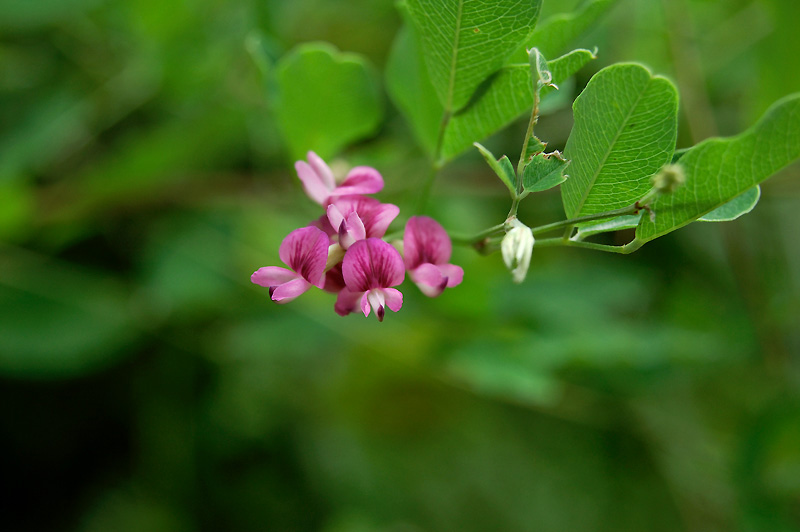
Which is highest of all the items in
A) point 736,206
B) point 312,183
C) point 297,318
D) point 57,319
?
point 312,183

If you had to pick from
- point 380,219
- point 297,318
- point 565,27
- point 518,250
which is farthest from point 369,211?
point 297,318

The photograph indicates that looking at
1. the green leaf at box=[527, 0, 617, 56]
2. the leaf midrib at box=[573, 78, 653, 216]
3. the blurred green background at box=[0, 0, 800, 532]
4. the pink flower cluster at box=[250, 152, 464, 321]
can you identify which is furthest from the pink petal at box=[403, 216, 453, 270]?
the blurred green background at box=[0, 0, 800, 532]

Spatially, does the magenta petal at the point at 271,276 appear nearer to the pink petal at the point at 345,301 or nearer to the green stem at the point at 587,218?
the pink petal at the point at 345,301

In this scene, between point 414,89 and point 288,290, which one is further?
point 414,89

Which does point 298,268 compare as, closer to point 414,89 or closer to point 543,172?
point 543,172

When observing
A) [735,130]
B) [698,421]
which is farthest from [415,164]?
[698,421]

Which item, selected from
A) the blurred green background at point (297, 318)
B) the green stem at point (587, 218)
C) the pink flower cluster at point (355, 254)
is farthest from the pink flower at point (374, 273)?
the blurred green background at point (297, 318)
